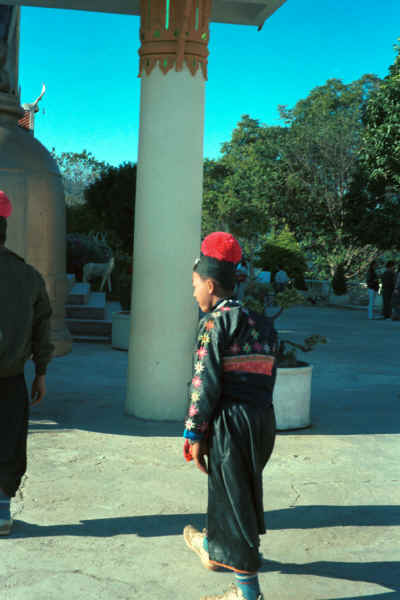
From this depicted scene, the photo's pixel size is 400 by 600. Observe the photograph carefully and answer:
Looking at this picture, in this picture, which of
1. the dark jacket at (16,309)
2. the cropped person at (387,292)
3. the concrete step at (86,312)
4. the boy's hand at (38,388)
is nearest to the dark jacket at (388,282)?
the cropped person at (387,292)

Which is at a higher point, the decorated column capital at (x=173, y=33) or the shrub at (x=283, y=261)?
the decorated column capital at (x=173, y=33)

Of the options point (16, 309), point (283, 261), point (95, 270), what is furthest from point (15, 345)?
point (283, 261)

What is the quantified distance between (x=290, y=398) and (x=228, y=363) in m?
3.52

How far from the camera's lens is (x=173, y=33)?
6340mm

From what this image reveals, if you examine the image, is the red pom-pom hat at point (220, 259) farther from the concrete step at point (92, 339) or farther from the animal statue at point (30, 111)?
the concrete step at point (92, 339)

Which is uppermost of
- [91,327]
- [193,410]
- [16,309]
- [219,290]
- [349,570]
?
[219,290]

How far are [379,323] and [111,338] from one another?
9169mm

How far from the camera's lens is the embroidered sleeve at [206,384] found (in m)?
3.01

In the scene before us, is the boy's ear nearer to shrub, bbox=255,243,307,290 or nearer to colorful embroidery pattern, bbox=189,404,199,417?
colorful embroidery pattern, bbox=189,404,199,417

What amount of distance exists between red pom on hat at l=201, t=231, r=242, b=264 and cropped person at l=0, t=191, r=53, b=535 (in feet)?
3.68

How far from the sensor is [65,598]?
3.15 meters

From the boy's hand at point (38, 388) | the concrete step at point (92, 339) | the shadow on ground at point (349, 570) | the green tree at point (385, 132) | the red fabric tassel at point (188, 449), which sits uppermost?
the green tree at point (385, 132)

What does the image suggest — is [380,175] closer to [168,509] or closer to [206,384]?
[168,509]

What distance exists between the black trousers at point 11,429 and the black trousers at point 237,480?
124 centimetres
